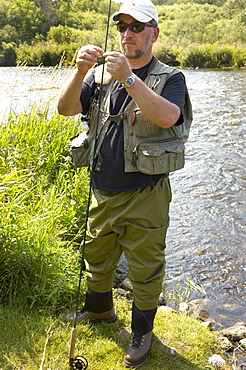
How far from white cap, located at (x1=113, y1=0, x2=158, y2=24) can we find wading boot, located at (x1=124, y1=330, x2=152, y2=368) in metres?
1.80

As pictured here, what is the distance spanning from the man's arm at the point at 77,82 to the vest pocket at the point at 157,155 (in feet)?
1.42

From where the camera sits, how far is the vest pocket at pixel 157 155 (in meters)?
2.21

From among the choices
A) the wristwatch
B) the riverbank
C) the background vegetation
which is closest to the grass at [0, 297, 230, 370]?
the wristwatch

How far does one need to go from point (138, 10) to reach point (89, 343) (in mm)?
1932

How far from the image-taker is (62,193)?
152 inches

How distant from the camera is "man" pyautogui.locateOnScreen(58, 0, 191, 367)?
7.20 feet

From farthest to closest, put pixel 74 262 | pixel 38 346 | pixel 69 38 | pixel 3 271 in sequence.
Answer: pixel 69 38, pixel 74 262, pixel 3 271, pixel 38 346

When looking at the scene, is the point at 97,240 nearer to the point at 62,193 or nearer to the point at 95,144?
the point at 95,144

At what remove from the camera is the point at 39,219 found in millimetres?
3031

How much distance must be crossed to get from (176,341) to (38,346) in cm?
89

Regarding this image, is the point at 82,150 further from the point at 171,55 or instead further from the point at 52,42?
the point at 171,55

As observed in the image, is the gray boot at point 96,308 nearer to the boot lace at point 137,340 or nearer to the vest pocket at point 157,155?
the boot lace at point 137,340

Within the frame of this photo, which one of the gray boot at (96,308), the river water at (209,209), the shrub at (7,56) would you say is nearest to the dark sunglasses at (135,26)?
the gray boot at (96,308)

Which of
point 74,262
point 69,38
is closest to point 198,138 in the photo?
point 74,262
